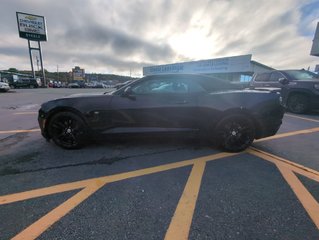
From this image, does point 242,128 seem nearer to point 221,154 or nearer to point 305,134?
point 221,154

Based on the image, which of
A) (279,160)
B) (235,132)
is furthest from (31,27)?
(279,160)

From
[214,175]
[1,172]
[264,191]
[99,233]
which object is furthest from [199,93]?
[1,172]

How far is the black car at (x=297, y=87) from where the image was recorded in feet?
25.3

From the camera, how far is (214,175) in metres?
2.91

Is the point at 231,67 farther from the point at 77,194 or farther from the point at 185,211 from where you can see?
the point at 77,194

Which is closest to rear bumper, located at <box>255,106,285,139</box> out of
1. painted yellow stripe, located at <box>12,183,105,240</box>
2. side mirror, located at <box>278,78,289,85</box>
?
painted yellow stripe, located at <box>12,183,105,240</box>

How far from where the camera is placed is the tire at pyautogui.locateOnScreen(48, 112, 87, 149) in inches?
148

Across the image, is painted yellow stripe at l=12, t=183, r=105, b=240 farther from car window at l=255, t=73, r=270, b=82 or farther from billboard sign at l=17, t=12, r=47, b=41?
billboard sign at l=17, t=12, r=47, b=41

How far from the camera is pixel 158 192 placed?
247 centimetres

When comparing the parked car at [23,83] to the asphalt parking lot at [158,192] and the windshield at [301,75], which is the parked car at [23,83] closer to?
the asphalt parking lot at [158,192]

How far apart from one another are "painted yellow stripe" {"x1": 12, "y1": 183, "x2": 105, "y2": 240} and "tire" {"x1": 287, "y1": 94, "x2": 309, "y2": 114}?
859 cm

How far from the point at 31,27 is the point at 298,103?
143 feet

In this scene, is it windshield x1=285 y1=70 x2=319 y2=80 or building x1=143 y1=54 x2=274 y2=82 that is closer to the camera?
windshield x1=285 y1=70 x2=319 y2=80

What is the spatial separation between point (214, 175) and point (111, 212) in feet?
5.04
